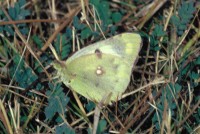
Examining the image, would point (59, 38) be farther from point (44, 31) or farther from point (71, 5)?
point (71, 5)

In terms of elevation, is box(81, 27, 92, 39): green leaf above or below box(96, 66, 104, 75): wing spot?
above

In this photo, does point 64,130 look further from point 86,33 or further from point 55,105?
point 86,33

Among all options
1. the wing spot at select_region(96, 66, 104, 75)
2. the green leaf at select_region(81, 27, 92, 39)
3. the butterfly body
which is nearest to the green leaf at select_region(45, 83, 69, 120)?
the butterfly body

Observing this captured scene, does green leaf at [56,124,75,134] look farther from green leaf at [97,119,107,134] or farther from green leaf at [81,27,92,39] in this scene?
green leaf at [81,27,92,39]

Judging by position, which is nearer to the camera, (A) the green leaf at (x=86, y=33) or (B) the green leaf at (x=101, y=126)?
(B) the green leaf at (x=101, y=126)

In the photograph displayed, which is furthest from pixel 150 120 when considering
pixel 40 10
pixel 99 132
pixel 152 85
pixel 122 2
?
pixel 40 10

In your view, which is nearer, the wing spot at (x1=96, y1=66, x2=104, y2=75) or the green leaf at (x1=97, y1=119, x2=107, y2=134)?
Answer: the green leaf at (x1=97, y1=119, x2=107, y2=134)

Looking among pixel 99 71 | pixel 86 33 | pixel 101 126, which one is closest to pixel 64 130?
pixel 101 126

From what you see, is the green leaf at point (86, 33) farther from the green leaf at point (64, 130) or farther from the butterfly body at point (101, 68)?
the green leaf at point (64, 130)

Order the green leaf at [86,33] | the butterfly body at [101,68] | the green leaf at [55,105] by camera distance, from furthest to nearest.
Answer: the green leaf at [86,33], the butterfly body at [101,68], the green leaf at [55,105]

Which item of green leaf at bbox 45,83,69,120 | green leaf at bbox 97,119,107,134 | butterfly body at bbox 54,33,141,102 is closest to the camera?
green leaf at bbox 97,119,107,134

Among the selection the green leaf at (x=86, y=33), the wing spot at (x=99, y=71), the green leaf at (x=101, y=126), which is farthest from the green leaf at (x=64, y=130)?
the green leaf at (x=86, y=33)
